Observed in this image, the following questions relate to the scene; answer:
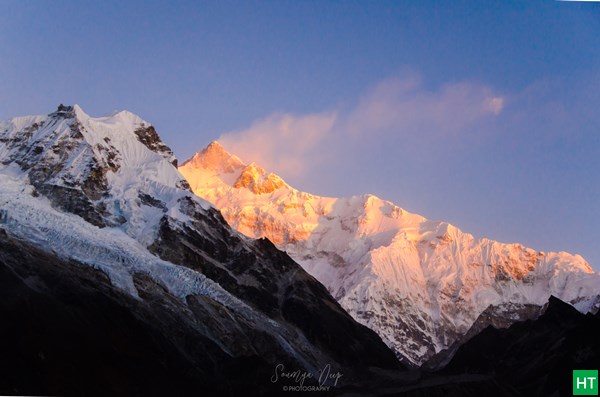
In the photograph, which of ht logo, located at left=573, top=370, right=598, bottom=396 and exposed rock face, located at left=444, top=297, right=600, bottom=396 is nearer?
ht logo, located at left=573, top=370, right=598, bottom=396

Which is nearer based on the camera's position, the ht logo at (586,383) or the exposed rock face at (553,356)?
the ht logo at (586,383)

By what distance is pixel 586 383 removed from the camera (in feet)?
269

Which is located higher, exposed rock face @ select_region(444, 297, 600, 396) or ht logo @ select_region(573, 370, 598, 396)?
exposed rock face @ select_region(444, 297, 600, 396)

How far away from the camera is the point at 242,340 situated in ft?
557

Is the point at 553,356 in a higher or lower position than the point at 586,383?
higher

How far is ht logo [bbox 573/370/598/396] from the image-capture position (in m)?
79.2

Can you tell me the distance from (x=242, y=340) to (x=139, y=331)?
121ft

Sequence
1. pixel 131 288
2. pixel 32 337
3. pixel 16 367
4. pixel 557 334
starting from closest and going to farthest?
pixel 16 367 < pixel 32 337 < pixel 131 288 < pixel 557 334

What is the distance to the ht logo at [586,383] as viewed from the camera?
79.2 meters

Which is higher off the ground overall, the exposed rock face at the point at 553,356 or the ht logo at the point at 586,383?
the exposed rock face at the point at 553,356

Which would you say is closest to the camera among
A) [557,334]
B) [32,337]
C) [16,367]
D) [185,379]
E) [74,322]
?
[16,367]

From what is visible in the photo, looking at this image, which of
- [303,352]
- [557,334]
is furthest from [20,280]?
[557,334]

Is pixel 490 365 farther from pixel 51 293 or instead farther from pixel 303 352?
pixel 51 293

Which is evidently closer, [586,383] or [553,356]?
[586,383]
